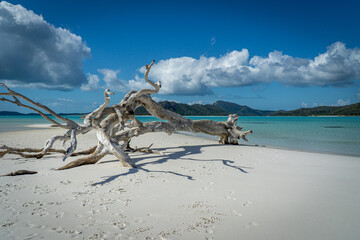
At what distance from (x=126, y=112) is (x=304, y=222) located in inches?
262

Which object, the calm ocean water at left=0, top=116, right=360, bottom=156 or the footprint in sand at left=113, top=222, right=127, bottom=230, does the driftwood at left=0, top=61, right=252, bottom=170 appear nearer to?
the footprint in sand at left=113, top=222, right=127, bottom=230

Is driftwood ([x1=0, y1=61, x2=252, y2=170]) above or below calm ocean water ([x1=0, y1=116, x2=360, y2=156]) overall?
above

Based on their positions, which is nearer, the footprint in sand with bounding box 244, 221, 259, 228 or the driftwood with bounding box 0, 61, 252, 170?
the footprint in sand with bounding box 244, 221, 259, 228

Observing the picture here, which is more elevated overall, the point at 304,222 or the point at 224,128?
the point at 224,128

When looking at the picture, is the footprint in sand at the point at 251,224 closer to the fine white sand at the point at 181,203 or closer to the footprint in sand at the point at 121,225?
the fine white sand at the point at 181,203

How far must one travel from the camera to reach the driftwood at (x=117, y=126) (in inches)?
229

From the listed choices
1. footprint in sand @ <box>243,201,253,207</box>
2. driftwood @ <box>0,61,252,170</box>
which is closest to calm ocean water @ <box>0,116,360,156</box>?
driftwood @ <box>0,61,252,170</box>

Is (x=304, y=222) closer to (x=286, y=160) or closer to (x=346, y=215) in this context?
(x=346, y=215)

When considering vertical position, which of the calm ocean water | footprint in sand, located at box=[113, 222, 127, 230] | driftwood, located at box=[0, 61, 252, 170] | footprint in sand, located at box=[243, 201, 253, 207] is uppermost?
driftwood, located at box=[0, 61, 252, 170]

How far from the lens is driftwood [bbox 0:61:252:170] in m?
5.81

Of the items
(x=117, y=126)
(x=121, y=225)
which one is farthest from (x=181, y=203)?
(x=117, y=126)

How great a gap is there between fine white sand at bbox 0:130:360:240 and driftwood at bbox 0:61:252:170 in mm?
602

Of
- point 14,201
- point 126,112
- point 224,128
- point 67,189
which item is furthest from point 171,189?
point 224,128

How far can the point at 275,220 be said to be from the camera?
9.71 ft
